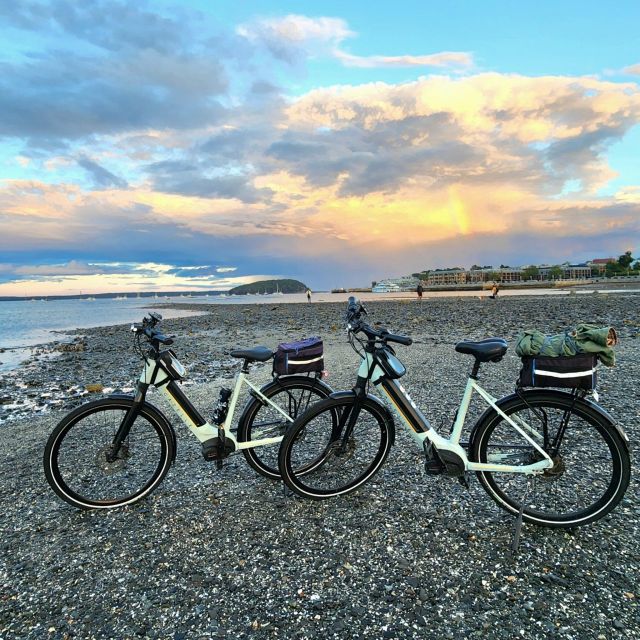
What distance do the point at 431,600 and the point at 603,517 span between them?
2.18 m

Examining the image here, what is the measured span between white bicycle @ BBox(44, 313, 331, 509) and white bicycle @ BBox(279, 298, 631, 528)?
585 mm

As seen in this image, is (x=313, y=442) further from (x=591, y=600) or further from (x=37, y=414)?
(x=37, y=414)

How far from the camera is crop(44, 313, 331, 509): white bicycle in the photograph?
4.28m

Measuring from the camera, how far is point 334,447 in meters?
4.71

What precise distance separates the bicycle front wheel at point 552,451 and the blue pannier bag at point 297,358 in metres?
1.90

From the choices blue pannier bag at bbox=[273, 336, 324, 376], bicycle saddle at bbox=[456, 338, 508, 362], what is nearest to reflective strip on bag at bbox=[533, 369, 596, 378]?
bicycle saddle at bbox=[456, 338, 508, 362]

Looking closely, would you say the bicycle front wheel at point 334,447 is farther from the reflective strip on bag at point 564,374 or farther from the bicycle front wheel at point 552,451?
the reflective strip on bag at point 564,374

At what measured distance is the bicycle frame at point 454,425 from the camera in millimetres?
3885

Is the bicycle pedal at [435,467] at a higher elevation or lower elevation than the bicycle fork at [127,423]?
lower

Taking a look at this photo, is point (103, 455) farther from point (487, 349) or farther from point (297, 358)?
point (487, 349)

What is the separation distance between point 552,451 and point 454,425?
0.93m

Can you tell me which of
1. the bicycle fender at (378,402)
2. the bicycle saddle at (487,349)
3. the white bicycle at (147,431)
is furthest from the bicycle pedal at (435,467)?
the white bicycle at (147,431)

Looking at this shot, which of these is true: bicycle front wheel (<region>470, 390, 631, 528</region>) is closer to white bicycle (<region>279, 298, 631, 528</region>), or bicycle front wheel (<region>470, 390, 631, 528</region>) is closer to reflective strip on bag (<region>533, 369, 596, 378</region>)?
white bicycle (<region>279, 298, 631, 528</region>)

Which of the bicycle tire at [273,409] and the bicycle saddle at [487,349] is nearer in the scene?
the bicycle saddle at [487,349]
